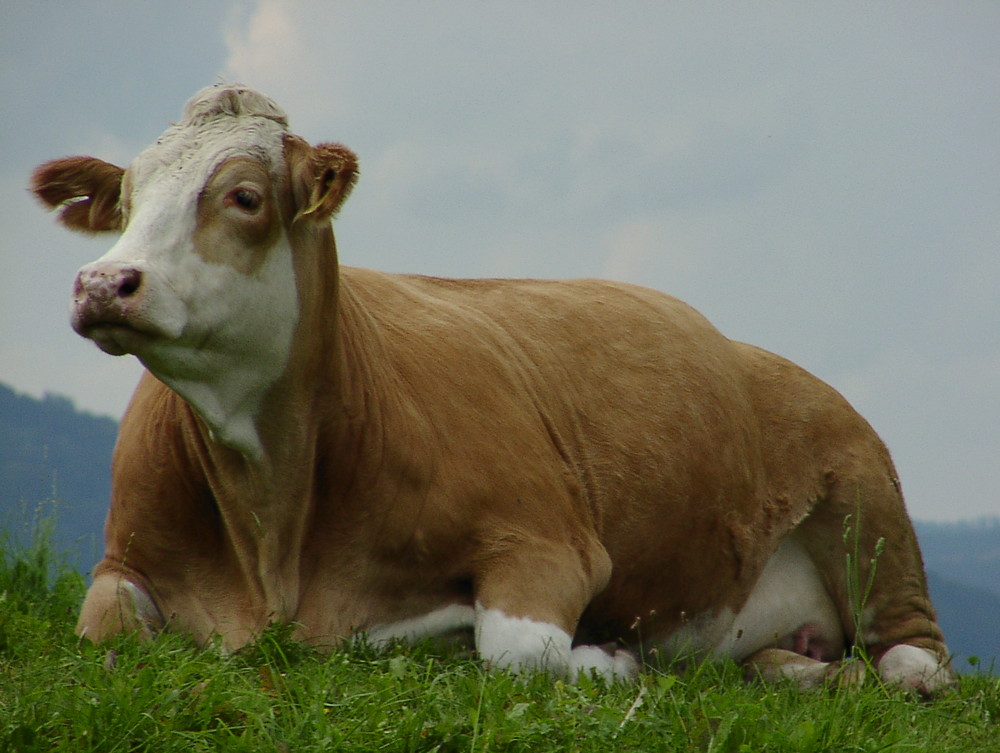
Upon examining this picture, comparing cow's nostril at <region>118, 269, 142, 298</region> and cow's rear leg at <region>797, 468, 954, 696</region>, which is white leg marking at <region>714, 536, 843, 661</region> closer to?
cow's rear leg at <region>797, 468, 954, 696</region>

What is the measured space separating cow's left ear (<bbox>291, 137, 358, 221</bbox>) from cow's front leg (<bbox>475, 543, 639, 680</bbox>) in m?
1.62

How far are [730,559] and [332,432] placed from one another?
2618mm

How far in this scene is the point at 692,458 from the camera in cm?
693

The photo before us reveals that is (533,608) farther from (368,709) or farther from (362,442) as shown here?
(368,709)

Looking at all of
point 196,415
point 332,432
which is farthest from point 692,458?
point 196,415

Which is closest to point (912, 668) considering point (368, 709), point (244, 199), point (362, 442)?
point (362, 442)

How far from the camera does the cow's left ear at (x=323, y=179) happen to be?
203 inches

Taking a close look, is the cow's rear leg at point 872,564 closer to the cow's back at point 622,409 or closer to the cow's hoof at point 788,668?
the cow's back at point 622,409

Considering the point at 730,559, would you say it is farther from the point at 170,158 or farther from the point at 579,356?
the point at 170,158

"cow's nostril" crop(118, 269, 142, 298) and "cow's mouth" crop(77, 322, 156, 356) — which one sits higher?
"cow's nostril" crop(118, 269, 142, 298)

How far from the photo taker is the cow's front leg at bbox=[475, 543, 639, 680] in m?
5.37

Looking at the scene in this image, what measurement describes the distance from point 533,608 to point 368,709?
1.30m

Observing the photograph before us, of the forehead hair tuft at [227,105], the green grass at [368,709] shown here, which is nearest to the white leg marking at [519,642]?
the green grass at [368,709]

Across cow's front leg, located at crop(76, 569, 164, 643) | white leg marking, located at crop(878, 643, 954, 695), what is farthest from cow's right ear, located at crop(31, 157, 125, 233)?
white leg marking, located at crop(878, 643, 954, 695)
